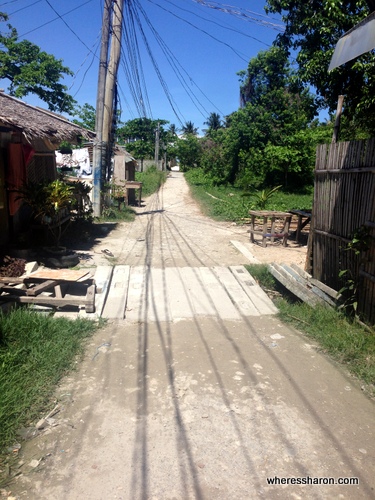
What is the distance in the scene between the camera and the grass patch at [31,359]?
3100mm

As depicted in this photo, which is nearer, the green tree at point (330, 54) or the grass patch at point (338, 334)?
the grass patch at point (338, 334)

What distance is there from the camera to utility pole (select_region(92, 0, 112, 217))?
11.1 m

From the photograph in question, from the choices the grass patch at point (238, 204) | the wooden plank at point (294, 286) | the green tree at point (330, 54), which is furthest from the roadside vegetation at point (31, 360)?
the grass patch at point (238, 204)

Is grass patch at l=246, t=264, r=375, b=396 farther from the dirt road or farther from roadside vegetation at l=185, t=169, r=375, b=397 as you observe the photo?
the dirt road

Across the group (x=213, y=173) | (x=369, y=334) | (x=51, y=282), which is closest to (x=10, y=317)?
(x=51, y=282)

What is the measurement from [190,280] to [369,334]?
3365 mm

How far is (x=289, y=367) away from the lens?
13.4ft

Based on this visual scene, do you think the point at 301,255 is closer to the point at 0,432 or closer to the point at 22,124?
the point at 22,124

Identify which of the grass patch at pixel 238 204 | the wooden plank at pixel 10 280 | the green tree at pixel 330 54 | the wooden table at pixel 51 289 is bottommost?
the wooden table at pixel 51 289

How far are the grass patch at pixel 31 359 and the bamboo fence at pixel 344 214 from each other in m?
3.50

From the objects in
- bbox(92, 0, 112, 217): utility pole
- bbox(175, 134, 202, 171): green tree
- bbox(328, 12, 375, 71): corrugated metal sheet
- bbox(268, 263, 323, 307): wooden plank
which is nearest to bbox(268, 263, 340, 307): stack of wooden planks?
bbox(268, 263, 323, 307): wooden plank

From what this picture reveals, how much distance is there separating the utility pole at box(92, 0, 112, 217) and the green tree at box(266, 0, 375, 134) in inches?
186

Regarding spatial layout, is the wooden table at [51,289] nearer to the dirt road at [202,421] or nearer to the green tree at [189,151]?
the dirt road at [202,421]

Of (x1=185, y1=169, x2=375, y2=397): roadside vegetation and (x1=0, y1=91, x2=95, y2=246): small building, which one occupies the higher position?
(x1=0, y1=91, x2=95, y2=246): small building
